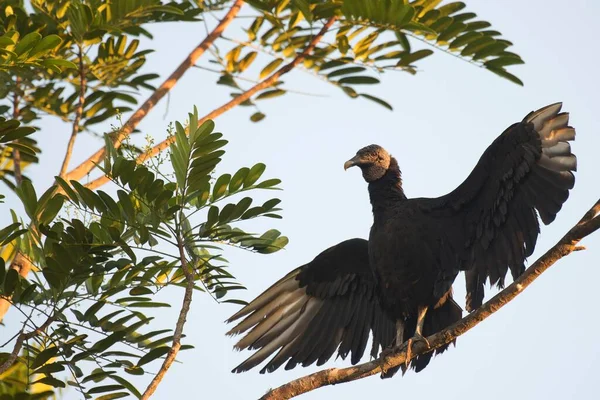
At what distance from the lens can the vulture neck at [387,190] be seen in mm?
6031

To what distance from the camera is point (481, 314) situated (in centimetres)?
428

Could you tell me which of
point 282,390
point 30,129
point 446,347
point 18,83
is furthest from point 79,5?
point 446,347

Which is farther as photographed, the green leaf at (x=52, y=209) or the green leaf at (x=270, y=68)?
the green leaf at (x=270, y=68)

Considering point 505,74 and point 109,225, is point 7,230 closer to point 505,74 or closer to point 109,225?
point 109,225

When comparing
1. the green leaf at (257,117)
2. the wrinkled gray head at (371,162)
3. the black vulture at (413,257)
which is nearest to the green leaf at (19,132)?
the black vulture at (413,257)

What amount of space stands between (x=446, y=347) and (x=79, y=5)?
321cm

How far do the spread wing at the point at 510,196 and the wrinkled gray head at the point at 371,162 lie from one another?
718 millimetres

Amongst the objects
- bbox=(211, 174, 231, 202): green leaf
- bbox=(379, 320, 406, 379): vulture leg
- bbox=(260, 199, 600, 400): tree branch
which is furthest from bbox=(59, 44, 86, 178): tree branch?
bbox=(379, 320, 406, 379): vulture leg

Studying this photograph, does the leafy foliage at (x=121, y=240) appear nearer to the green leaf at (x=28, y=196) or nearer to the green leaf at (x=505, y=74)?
the green leaf at (x=28, y=196)

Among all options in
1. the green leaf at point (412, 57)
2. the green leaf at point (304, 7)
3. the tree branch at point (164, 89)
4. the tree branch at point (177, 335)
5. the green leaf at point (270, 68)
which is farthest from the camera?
the green leaf at point (270, 68)

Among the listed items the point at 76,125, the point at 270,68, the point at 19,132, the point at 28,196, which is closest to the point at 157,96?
the point at 76,125

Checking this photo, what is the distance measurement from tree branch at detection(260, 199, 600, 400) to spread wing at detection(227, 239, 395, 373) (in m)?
1.53

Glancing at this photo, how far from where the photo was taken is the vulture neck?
237 inches

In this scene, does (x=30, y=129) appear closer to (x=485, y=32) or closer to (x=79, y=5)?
(x=79, y=5)
